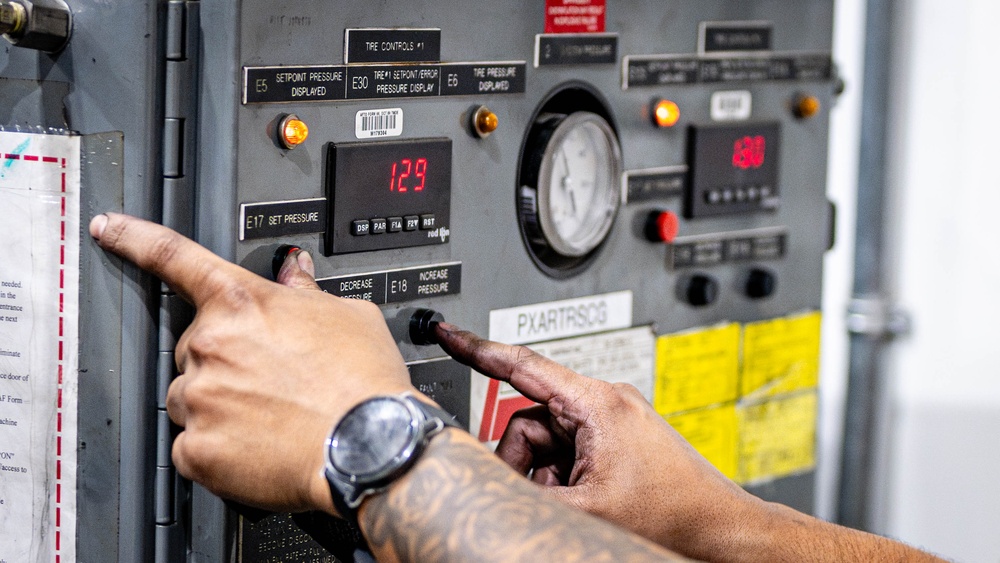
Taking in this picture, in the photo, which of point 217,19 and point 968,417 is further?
point 968,417

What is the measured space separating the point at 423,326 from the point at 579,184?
0.28m

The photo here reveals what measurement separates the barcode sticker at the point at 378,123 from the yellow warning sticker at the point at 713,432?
1.92 ft

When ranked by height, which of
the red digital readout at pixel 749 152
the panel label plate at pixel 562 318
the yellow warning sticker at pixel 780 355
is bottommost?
the yellow warning sticker at pixel 780 355

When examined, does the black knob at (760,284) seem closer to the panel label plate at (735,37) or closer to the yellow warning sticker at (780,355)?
the yellow warning sticker at (780,355)

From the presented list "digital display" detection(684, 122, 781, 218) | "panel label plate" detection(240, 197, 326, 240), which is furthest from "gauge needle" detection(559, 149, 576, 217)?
"panel label plate" detection(240, 197, 326, 240)

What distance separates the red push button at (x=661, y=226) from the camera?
4.58 ft

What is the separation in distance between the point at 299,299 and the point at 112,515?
284mm

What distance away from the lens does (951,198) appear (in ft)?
7.72

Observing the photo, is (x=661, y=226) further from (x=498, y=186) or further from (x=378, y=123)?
(x=378, y=123)

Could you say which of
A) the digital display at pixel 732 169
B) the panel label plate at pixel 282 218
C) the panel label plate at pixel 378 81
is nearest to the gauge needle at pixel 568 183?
the panel label plate at pixel 378 81

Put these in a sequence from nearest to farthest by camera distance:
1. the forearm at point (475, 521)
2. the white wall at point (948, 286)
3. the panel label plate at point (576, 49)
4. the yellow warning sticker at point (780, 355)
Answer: the forearm at point (475, 521), the panel label plate at point (576, 49), the yellow warning sticker at point (780, 355), the white wall at point (948, 286)

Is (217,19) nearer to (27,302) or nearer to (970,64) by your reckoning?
(27,302)

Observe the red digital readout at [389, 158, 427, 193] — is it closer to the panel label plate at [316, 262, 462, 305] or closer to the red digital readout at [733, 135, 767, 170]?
the panel label plate at [316, 262, 462, 305]

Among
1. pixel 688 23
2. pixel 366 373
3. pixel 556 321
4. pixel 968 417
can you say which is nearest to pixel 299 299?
pixel 366 373
